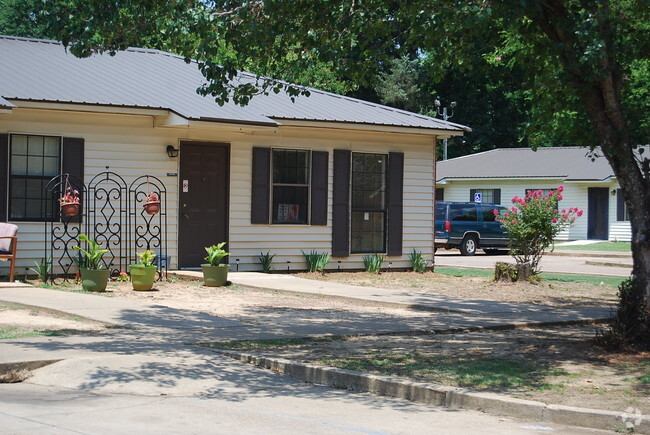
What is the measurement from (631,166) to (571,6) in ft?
7.83

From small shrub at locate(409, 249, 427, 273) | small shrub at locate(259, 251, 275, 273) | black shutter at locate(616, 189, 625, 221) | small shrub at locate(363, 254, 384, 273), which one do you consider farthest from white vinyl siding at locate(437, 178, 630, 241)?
small shrub at locate(259, 251, 275, 273)

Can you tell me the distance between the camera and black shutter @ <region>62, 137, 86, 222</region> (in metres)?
16.4

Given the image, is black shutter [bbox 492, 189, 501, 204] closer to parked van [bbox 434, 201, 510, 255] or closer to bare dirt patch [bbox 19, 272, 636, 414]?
parked van [bbox 434, 201, 510, 255]

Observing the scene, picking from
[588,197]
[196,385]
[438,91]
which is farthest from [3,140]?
[438,91]

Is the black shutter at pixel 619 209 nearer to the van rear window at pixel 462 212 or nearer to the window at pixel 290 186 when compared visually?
the van rear window at pixel 462 212

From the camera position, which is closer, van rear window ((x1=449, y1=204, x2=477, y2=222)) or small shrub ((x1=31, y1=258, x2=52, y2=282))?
small shrub ((x1=31, y1=258, x2=52, y2=282))

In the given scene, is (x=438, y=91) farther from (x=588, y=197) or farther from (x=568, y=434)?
(x=568, y=434)

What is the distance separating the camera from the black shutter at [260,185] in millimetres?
18500

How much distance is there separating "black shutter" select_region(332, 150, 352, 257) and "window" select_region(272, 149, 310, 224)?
0.67 m

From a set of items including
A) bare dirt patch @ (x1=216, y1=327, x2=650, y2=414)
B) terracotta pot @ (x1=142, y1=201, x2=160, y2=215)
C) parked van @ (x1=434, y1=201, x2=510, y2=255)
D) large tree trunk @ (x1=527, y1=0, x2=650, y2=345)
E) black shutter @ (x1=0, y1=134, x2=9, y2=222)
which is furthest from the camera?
parked van @ (x1=434, y1=201, x2=510, y2=255)

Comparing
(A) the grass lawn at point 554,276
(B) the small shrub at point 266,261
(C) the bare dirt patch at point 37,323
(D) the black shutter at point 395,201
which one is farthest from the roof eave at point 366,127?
(C) the bare dirt patch at point 37,323

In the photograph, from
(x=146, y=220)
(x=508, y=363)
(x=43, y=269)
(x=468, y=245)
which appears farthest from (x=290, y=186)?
(x=468, y=245)

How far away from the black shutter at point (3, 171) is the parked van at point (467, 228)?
18.5 m

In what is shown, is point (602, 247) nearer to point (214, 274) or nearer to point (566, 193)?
point (566, 193)
